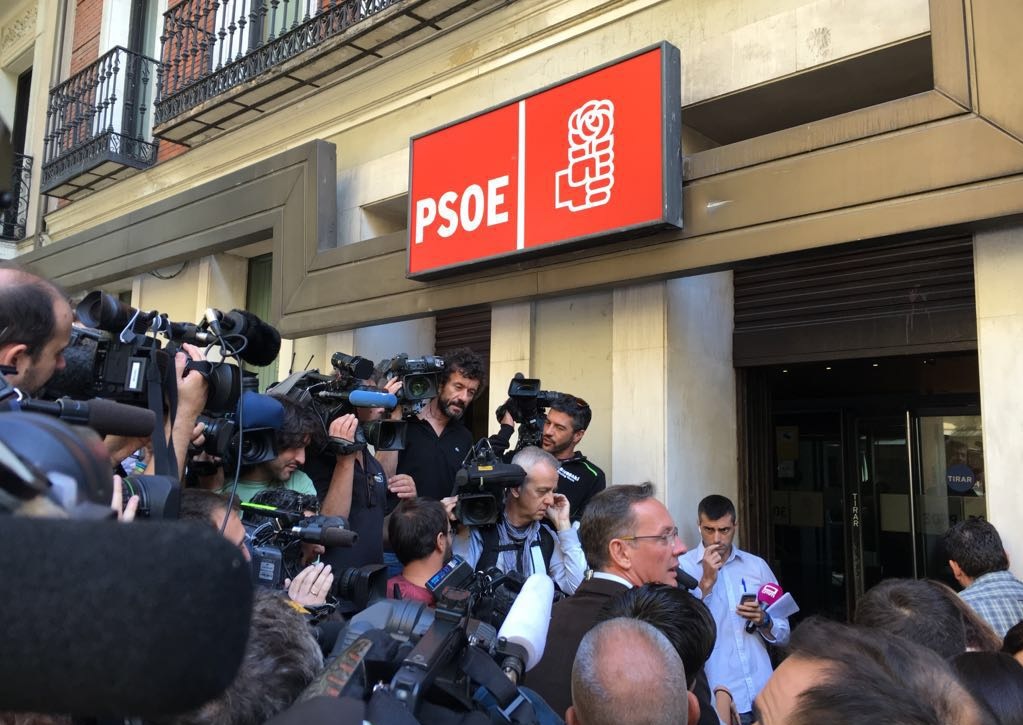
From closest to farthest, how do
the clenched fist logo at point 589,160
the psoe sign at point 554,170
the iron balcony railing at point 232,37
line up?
the psoe sign at point 554,170, the clenched fist logo at point 589,160, the iron balcony railing at point 232,37

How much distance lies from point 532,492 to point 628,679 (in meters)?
2.05

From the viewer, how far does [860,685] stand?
1.34 m

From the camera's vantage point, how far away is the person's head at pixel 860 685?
1.28 metres

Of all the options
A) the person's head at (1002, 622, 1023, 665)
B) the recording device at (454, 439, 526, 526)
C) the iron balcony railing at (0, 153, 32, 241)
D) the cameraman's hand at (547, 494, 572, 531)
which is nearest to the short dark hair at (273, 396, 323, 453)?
the recording device at (454, 439, 526, 526)

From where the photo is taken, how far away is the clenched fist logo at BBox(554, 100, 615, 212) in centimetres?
500

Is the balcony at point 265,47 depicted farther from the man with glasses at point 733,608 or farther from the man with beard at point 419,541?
the man with beard at point 419,541

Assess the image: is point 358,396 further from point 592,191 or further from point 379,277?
point 379,277

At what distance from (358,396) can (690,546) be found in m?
2.51

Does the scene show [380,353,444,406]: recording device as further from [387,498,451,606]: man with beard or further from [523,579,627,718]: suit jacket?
[523,579,627,718]: suit jacket

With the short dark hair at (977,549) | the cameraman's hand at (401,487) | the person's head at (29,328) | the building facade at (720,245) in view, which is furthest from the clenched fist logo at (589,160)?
the person's head at (29,328)

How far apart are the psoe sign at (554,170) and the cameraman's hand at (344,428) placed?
205 centimetres

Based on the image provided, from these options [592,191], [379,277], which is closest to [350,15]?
[379,277]

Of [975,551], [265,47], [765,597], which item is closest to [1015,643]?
[975,551]

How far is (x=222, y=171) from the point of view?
28.7ft
